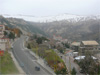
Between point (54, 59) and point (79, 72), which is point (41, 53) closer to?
point (54, 59)

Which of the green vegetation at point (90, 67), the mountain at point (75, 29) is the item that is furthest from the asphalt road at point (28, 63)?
the mountain at point (75, 29)

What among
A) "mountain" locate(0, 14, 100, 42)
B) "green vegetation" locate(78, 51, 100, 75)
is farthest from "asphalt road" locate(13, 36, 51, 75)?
"mountain" locate(0, 14, 100, 42)

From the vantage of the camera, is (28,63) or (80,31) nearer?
(28,63)

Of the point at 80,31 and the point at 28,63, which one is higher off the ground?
the point at 28,63

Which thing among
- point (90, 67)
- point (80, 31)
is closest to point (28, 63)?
point (90, 67)

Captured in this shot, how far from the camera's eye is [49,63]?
10.2m

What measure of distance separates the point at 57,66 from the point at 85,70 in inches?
71.3

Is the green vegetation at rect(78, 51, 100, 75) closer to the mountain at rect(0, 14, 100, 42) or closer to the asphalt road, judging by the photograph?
the asphalt road

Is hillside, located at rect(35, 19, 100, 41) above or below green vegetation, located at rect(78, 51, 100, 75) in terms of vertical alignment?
below

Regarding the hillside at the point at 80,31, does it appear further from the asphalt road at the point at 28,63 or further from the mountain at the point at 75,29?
the asphalt road at the point at 28,63

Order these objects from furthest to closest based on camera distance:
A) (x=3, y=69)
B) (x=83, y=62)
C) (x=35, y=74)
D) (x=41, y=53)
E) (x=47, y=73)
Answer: (x=41, y=53)
(x=83, y=62)
(x=47, y=73)
(x=35, y=74)
(x=3, y=69)

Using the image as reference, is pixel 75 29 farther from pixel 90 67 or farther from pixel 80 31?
pixel 90 67

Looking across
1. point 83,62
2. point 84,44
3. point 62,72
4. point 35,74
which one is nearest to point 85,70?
point 83,62

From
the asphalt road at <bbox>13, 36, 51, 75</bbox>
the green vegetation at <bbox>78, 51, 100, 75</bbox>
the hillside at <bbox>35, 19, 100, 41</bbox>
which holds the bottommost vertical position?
the hillside at <bbox>35, 19, 100, 41</bbox>
